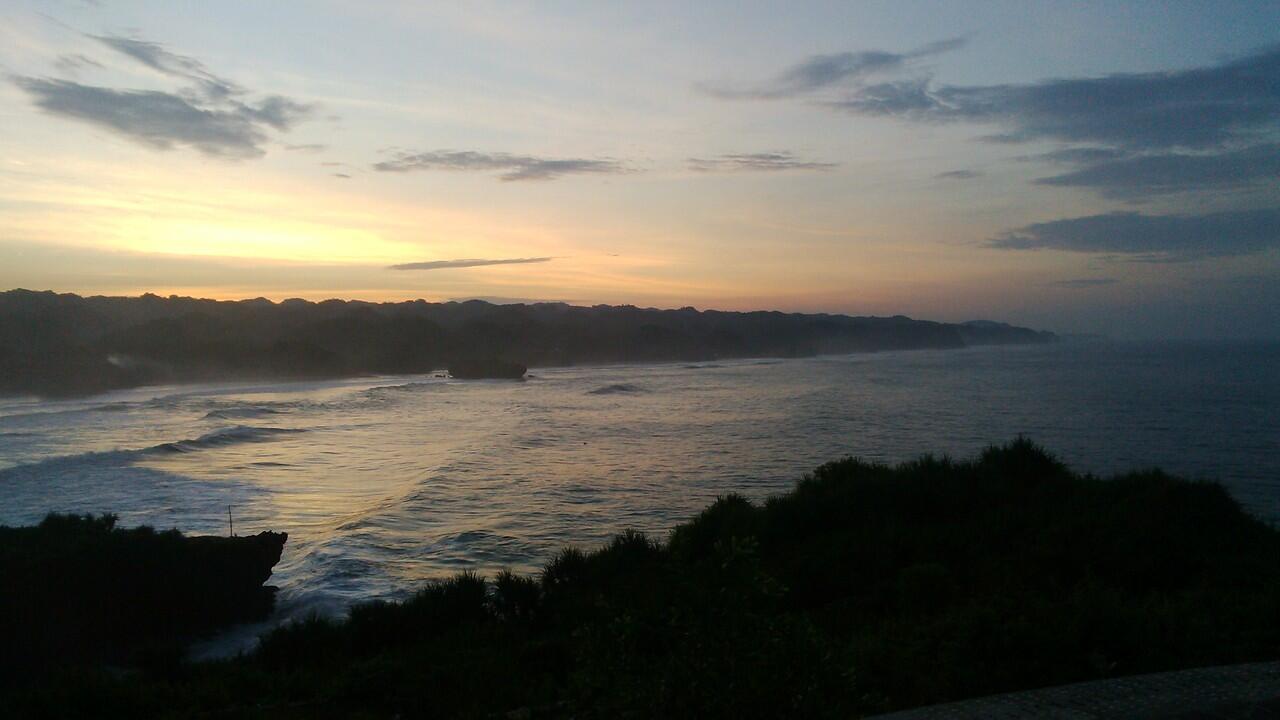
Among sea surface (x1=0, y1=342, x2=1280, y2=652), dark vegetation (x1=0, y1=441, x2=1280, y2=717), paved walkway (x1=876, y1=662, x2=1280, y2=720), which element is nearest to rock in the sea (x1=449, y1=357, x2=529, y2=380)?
sea surface (x1=0, y1=342, x2=1280, y2=652)

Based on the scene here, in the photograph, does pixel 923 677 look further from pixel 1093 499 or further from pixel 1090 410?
pixel 1090 410

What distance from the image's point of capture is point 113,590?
39.8 feet

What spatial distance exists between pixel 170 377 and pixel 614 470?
242ft

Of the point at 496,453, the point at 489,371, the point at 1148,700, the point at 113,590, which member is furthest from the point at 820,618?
the point at 489,371

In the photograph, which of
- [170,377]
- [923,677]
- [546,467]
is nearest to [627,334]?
[170,377]

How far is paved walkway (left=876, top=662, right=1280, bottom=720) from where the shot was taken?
16.2 ft

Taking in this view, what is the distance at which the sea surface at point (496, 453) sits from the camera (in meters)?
18.5

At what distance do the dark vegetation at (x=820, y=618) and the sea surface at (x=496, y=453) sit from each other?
4534 mm

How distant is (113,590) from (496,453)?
64.8ft

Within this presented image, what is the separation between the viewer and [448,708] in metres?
6.82

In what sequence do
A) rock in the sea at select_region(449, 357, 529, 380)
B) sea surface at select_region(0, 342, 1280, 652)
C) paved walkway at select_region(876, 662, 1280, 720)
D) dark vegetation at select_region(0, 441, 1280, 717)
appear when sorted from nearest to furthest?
dark vegetation at select_region(0, 441, 1280, 717)
paved walkway at select_region(876, 662, 1280, 720)
sea surface at select_region(0, 342, 1280, 652)
rock in the sea at select_region(449, 357, 529, 380)

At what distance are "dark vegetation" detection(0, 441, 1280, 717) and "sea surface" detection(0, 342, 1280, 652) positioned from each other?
14.9ft

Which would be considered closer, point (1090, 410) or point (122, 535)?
Result: point (122, 535)

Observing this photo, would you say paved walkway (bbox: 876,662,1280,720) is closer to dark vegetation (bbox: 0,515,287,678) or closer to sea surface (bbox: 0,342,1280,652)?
dark vegetation (bbox: 0,515,287,678)
